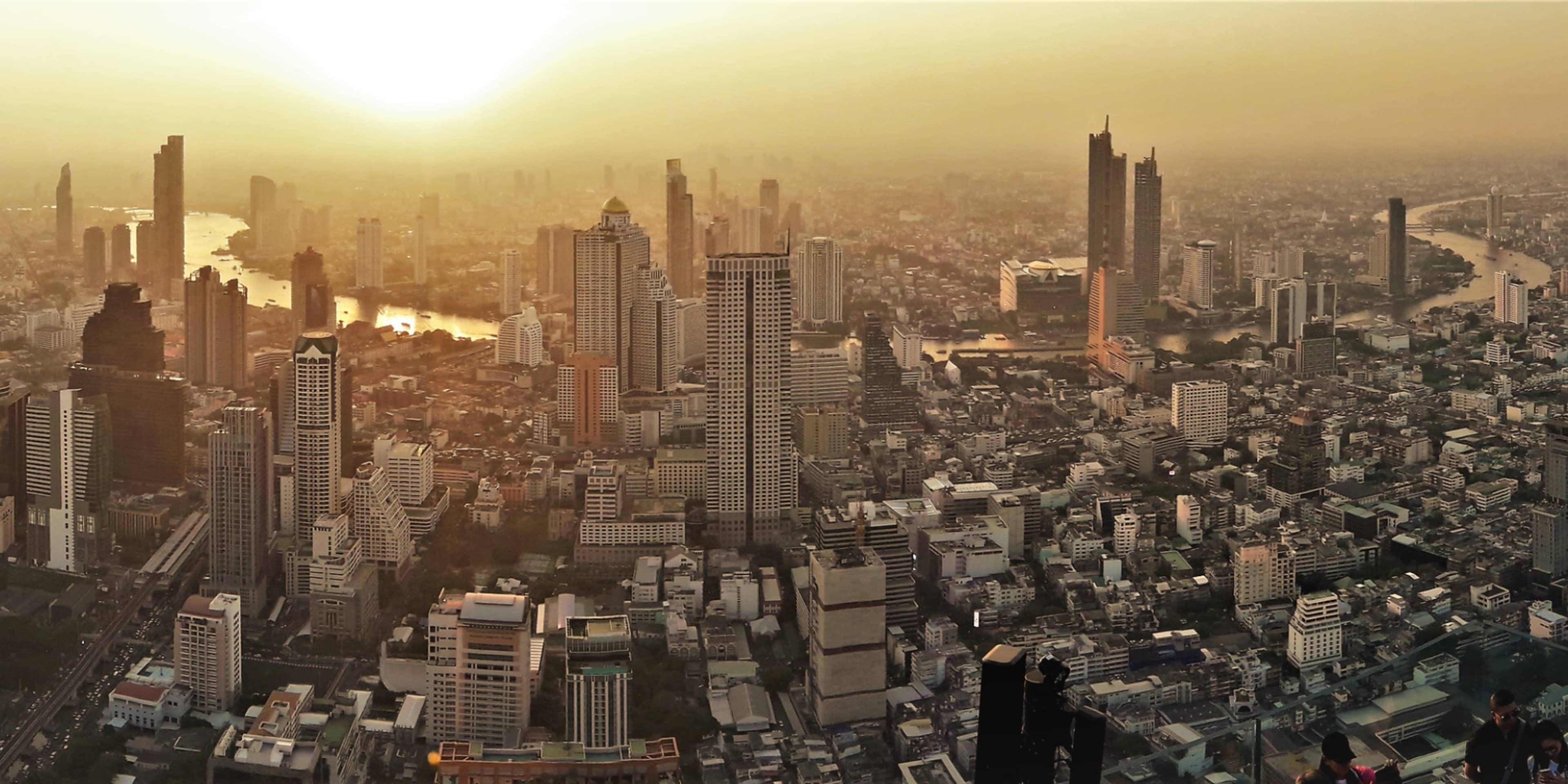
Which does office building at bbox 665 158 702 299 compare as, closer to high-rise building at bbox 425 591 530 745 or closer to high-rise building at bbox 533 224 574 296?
high-rise building at bbox 533 224 574 296

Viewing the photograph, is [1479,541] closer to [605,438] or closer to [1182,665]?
[1182,665]

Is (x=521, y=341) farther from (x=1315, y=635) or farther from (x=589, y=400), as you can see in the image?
(x=1315, y=635)

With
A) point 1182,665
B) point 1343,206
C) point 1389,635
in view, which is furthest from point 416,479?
point 1343,206

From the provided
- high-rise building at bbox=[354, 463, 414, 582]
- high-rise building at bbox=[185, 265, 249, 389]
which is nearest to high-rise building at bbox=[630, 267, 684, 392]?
high-rise building at bbox=[185, 265, 249, 389]

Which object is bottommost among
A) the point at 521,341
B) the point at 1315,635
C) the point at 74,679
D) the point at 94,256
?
the point at 74,679

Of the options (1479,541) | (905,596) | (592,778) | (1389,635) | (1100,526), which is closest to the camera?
(592,778)

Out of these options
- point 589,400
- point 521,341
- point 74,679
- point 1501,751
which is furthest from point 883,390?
point 1501,751
